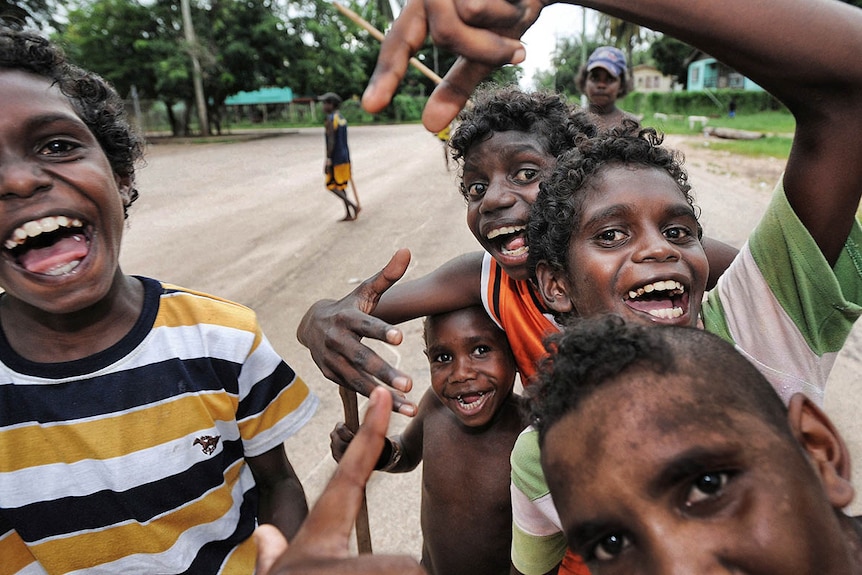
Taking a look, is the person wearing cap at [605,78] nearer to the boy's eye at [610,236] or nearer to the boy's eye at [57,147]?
the boy's eye at [610,236]

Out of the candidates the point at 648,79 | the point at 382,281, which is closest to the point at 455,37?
the point at 382,281

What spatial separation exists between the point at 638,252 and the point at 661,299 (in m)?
0.13

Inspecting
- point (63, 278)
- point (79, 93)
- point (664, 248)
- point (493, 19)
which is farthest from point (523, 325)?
point (79, 93)

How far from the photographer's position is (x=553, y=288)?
1599 mm

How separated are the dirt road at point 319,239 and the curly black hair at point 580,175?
143cm

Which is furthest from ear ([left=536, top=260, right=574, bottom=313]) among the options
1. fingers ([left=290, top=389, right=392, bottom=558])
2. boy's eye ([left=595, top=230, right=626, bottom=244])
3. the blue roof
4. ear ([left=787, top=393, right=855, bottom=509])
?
the blue roof

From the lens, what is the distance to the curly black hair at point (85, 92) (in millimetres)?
1274

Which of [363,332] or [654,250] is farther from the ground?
[654,250]

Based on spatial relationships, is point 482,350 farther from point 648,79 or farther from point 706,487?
point 648,79

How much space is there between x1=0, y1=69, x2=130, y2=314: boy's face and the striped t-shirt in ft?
0.47

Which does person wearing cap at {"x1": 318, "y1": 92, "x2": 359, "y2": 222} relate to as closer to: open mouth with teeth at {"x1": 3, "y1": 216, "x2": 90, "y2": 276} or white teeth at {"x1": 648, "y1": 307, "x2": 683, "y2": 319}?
open mouth with teeth at {"x1": 3, "y1": 216, "x2": 90, "y2": 276}

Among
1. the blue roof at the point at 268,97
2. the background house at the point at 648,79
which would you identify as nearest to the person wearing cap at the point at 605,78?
the blue roof at the point at 268,97

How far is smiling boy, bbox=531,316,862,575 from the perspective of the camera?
853mm

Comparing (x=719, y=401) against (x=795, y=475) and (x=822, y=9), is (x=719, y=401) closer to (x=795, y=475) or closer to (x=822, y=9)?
(x=795, y=475)
